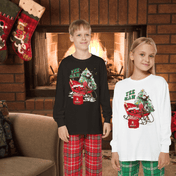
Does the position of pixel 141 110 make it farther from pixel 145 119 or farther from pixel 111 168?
pixel 111 168

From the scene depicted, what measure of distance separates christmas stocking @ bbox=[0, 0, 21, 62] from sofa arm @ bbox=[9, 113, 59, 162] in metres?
0.83

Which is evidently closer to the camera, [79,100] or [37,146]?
[79,100]

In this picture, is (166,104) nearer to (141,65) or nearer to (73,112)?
(141,65)

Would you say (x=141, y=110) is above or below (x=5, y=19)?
below

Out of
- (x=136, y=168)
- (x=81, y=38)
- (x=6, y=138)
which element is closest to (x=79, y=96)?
(x=81, y=38)

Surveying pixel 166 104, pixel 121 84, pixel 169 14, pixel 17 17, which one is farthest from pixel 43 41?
pixel 166 104

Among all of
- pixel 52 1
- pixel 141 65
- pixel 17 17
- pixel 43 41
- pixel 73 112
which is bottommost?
pixel 73 112

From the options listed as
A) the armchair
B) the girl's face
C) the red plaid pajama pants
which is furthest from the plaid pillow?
the girl's face

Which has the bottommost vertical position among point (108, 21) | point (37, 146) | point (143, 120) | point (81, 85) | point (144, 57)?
point (37, 146)

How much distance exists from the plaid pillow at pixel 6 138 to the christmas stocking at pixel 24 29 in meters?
0.78

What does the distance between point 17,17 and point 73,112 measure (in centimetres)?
139

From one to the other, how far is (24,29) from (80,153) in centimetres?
142

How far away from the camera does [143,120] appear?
2.88ft

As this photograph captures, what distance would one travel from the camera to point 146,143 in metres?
0.88
